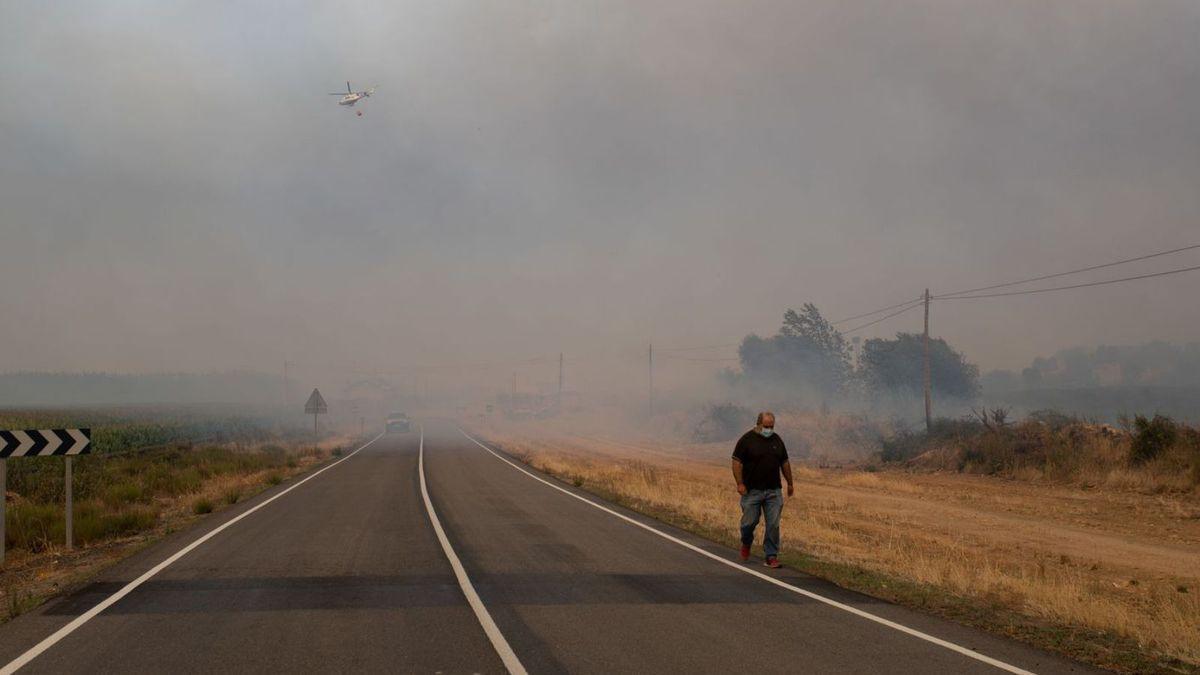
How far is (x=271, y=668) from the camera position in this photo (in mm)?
6113

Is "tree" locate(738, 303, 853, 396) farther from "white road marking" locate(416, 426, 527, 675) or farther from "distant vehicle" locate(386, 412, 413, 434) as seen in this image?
"white road marking" locate(416, 426, 527, 675)

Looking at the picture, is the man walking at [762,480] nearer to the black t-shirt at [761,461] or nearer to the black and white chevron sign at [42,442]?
the black t-shirt at [761,461]

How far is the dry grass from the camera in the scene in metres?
8.70

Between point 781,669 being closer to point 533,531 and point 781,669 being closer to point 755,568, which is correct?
point 755,568

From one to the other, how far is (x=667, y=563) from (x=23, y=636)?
7190 millimetres

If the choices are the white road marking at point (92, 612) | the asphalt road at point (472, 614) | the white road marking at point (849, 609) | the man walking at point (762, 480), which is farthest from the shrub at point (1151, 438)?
the white road marking at point (92, 612)

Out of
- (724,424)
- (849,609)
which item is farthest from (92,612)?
(724,424)

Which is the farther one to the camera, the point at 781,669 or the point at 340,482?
the point at 340,482

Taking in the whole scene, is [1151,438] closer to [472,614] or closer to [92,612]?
[472,614]

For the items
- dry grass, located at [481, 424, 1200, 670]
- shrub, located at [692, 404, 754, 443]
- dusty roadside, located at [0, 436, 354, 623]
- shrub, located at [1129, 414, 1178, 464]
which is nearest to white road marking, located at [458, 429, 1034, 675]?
dry grass, located at [481, 424, 1200, 670]

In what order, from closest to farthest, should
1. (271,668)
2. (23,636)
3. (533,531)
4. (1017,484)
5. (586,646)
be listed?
(271,668) → (586,646) → (23,636) → (533,531) → (1017,484)

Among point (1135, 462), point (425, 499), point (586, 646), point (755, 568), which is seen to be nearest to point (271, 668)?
point (586, 646)

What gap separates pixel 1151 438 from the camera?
23.7m

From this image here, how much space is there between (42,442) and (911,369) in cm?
8387
